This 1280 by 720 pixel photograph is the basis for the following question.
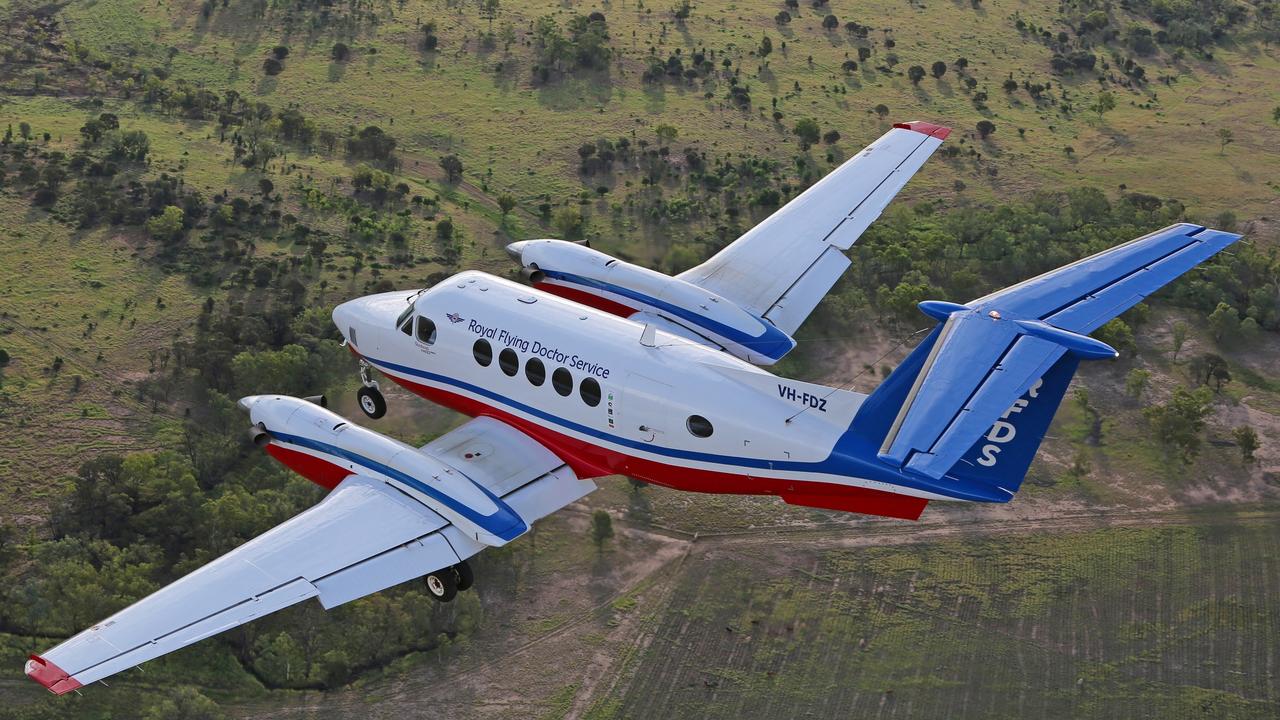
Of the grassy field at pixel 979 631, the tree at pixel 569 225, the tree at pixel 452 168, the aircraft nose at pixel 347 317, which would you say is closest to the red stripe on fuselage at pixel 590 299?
the aircraft nose at pixel 347 317

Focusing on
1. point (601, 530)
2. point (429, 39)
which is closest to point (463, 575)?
point (601, 530)

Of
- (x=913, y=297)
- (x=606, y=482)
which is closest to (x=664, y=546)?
(x=606, y=482)

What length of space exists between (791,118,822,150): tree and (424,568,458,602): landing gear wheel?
1451 inches

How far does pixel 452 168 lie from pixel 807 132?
58.8 feet

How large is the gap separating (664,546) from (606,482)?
11.6 feet

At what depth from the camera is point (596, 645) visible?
3409cm

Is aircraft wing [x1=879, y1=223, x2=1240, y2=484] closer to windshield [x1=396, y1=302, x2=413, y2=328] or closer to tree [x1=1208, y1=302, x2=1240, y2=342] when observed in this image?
windshield [x1=396, y1=302, x2=413, y2=328]

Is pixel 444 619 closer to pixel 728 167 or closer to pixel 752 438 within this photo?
pixel 752 438

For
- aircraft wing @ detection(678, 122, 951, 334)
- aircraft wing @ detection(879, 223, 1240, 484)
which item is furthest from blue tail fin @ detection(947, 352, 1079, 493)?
aircraft wing @ detection(678, 122, 951, 334)

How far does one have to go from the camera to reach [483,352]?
3438 cm

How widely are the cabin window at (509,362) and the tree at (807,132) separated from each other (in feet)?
106

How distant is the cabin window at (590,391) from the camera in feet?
107

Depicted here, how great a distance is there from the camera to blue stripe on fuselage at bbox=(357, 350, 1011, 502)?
27344 mm

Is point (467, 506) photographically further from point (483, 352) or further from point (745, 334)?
point (745, 334)
